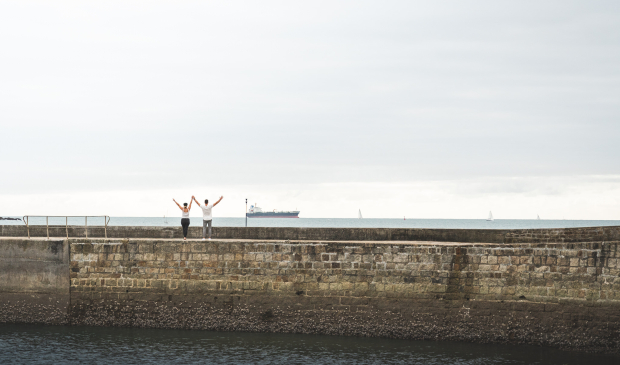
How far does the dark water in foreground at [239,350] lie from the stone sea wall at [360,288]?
0.46m

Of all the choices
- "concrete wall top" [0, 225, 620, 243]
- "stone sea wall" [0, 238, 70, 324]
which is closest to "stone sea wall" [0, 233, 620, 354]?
"stone sea wall" [0, 238, 70, 324]

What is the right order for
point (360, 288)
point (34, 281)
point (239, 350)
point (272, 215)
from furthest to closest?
point (272, 215)
point (34, 281)
point (360, 288)
point (239, 350)

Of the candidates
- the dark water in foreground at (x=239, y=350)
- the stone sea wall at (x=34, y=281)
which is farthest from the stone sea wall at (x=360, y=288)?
the dark water in foreground at (x=239, y=350)

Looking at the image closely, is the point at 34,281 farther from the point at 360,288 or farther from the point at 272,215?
the point at 272,215

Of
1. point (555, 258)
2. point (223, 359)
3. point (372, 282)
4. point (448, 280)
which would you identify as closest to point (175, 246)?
point (223, 359)

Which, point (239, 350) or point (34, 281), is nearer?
point (239, 350)

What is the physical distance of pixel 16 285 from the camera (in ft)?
60.0

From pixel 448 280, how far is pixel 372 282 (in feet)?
6.71

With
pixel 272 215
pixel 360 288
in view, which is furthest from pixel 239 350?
pixel 272 215

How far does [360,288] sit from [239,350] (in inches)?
147

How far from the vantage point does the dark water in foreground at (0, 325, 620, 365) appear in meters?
14.1

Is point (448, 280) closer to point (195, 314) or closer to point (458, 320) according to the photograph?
point (458, 320)

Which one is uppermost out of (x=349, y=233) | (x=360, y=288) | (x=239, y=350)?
(x=349, y=233)

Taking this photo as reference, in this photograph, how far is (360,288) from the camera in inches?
650
